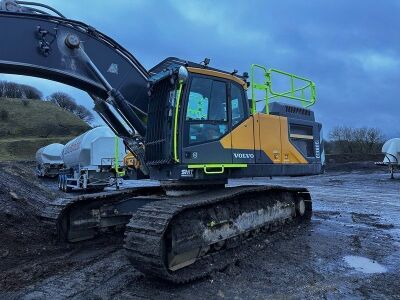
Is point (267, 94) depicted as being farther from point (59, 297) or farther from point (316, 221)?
point (59, 297)

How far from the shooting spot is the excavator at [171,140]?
6.20 meters

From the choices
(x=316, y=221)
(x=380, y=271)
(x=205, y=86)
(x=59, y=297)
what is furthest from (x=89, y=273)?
(x=316, y=221)

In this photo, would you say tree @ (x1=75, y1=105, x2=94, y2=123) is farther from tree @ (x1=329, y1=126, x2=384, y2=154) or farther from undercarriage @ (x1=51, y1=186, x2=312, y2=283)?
undercarriage @ (x1=51, y1=186, x2=312, y2=283)

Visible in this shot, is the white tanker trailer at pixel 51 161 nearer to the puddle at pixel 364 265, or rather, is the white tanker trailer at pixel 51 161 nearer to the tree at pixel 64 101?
the puddle at pixel 364 265

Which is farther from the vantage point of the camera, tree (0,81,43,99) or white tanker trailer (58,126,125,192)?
tree (0,81,43,99)

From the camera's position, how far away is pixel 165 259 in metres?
6.03

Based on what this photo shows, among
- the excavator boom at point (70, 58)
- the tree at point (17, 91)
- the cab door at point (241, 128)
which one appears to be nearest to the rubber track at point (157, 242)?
the cab door at point (241, 128)

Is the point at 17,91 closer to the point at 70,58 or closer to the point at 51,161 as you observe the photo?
the point at 51,161

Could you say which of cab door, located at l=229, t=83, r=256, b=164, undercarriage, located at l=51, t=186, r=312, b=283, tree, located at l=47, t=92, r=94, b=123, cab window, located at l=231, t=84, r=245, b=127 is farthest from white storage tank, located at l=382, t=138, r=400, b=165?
tree, located at l=47, t=92, r=94, b=123

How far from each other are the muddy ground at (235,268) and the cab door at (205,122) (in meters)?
1.70

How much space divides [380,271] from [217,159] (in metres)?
2.91

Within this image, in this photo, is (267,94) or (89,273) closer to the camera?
(89,273)

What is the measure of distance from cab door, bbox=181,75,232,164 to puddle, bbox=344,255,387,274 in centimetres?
A: 248

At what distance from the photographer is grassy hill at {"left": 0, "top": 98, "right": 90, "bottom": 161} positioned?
234ft
